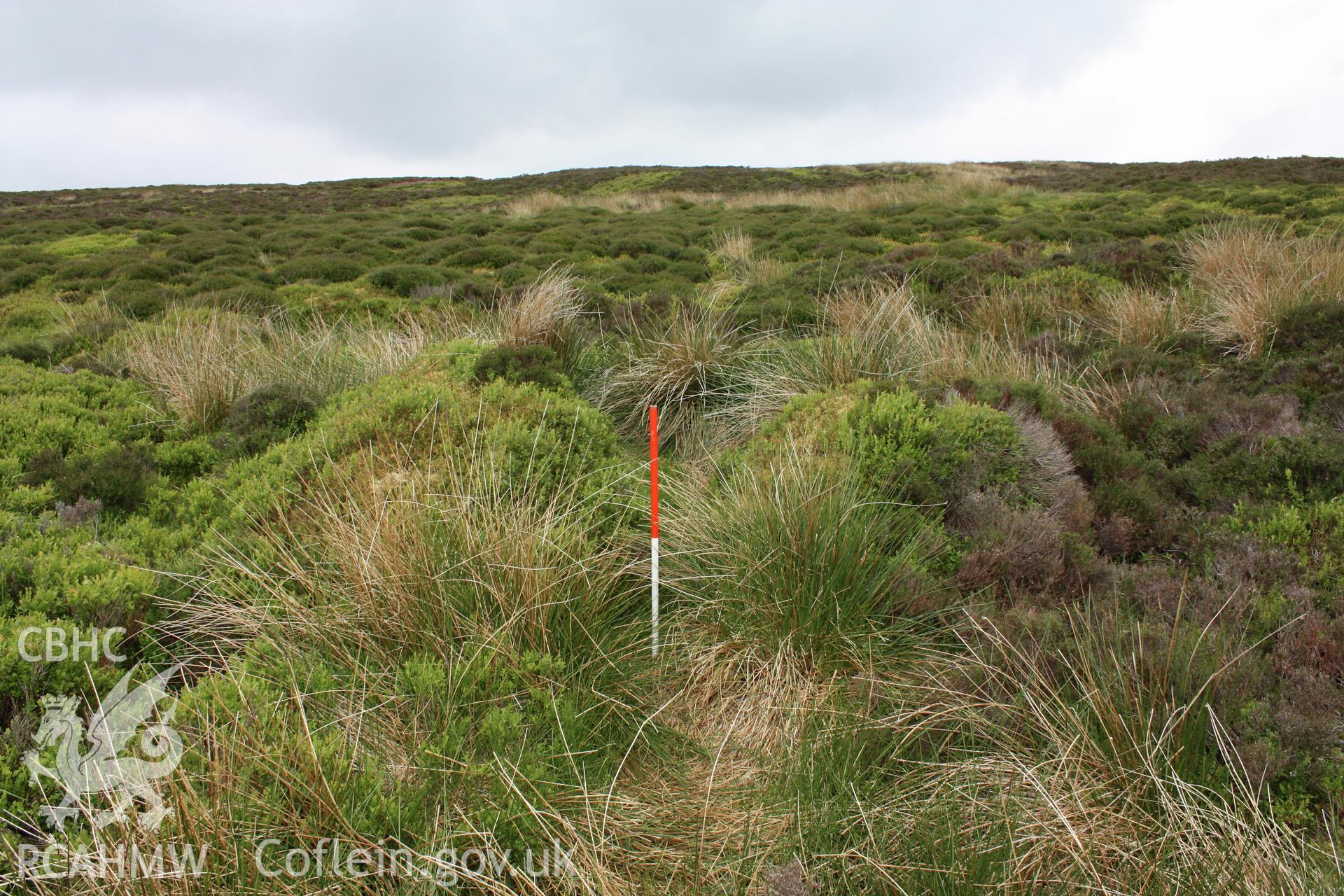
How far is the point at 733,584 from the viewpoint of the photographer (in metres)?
3.75

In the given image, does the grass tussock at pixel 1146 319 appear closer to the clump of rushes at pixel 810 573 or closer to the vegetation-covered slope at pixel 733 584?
the vegetation-covered slope at pixel 733 584

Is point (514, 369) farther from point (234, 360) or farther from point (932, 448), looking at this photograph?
point (234, 360)

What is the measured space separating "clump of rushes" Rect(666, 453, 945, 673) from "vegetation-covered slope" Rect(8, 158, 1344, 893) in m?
0.02

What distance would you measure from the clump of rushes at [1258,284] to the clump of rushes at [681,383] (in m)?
4.19

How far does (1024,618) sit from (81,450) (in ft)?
21.9

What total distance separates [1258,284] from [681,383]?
17.9ft

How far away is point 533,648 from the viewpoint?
125 inches

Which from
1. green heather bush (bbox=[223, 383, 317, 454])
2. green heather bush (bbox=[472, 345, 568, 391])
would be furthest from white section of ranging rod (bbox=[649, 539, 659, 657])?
green heather bush (bbox=[223, 383, 317, 454])

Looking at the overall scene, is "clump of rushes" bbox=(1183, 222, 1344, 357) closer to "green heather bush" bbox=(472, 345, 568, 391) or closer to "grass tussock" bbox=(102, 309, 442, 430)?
"green heather bush" bbox=(472, 345, 568, 391)

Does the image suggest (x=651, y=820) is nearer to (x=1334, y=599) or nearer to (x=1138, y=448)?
(x=1334, y=599)

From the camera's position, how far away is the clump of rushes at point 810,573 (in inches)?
136

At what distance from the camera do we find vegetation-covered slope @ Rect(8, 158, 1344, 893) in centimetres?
236

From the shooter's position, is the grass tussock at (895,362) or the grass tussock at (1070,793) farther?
the grass tussock at (895,362)

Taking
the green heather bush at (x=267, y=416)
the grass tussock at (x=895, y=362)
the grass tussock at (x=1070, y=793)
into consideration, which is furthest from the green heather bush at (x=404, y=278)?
the grass tussock at (x=1070, y=793)
